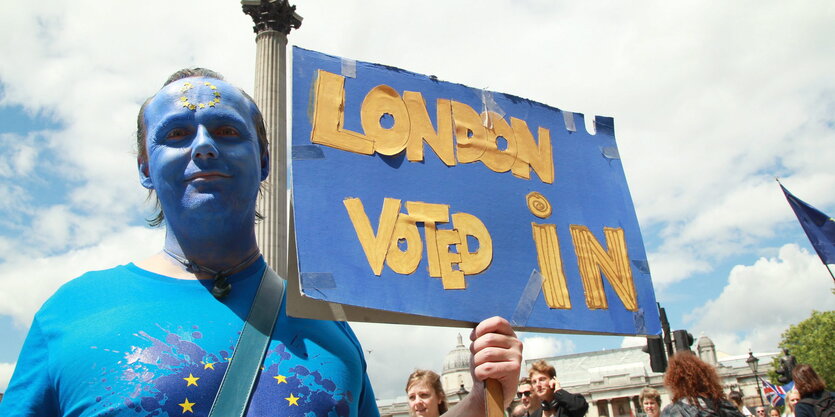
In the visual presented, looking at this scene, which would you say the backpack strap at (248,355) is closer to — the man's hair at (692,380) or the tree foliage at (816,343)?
the man's hair at (692,380)

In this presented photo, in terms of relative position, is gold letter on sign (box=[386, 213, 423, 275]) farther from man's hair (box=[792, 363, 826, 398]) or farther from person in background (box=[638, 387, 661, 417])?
person in background (box=[638, 387, 661, 417])

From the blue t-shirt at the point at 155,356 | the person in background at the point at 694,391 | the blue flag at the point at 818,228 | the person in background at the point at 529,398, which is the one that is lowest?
the blue t-shirt at the point at 155,356

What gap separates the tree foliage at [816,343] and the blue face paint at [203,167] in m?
50.2

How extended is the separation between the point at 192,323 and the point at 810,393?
229 inches

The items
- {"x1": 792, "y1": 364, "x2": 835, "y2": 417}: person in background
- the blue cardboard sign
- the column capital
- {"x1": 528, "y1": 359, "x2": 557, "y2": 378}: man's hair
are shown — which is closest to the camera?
the blue cardboard sign

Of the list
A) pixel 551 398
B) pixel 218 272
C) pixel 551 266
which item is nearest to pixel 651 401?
pixel 551 398

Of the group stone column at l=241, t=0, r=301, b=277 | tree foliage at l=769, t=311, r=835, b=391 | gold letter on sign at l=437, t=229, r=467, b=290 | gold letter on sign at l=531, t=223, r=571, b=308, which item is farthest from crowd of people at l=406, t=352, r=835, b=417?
tree foliage at l=769, t=311, r=835, b=391

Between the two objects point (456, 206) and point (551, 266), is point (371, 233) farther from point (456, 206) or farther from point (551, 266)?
point (551, 266)

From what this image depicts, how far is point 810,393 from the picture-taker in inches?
224

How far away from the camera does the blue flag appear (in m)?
7.89

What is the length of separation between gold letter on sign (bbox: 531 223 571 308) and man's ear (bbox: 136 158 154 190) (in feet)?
4.54

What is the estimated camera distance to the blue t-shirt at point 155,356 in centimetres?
152

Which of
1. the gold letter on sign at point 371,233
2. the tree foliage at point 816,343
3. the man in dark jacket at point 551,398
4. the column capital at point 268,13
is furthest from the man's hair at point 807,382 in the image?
the tree foliage at point 816,343

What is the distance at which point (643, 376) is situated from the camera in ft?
218
